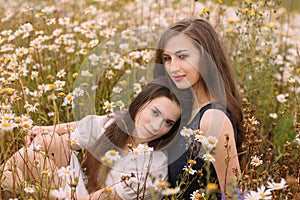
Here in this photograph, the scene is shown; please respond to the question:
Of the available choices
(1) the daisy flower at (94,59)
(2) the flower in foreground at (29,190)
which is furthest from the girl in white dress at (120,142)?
(1) the daisy flower at (94,59)

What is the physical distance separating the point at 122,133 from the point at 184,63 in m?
0.47

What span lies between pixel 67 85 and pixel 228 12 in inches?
61.3

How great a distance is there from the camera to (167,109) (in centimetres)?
230

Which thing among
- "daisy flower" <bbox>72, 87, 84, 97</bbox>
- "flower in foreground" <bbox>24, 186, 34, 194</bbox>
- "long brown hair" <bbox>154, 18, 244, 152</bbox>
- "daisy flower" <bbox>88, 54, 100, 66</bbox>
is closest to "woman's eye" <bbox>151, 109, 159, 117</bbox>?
"long brown hair" <bbox>154, 18, 244, 152</bbox>

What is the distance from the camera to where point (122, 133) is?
2539 mm

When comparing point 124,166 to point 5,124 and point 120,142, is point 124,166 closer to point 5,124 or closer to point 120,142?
point 120,142

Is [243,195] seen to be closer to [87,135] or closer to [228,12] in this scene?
[87,135]

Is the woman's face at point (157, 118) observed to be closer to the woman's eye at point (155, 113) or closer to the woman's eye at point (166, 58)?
the woman's eye at point (155, 113)

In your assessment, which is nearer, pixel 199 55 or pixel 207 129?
pixel 207 129

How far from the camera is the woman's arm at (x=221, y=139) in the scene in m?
2.20

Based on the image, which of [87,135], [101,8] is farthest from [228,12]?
[87,135]

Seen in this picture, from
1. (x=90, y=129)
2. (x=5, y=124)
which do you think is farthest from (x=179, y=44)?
(x=5, y=124)

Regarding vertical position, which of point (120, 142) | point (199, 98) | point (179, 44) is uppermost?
point (179, 44)

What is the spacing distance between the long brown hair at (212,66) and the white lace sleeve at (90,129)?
407mm
